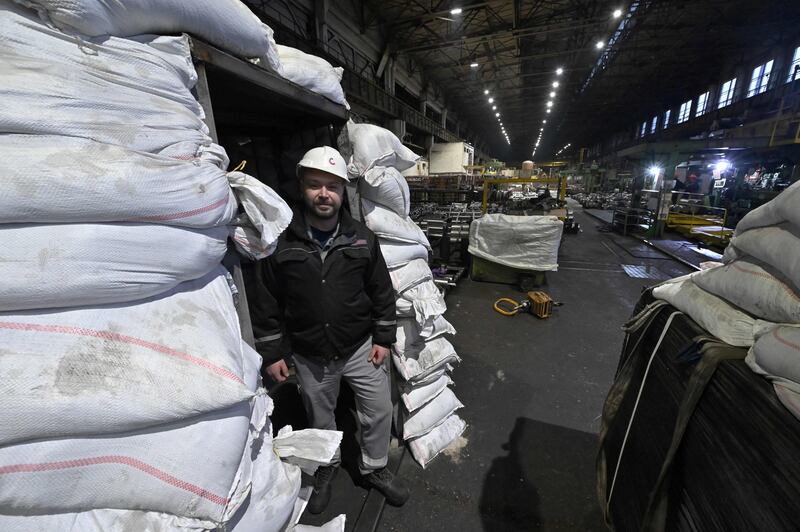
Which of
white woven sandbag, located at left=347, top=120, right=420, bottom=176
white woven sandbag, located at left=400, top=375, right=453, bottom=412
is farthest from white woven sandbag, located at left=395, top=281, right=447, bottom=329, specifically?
white woven sandbag, located at left=347, top=120, right=420, bottom=176

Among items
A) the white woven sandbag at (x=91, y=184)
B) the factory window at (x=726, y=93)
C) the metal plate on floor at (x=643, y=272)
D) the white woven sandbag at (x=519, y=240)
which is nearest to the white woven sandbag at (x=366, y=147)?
the white woven sandbag at (x=91, y=184)

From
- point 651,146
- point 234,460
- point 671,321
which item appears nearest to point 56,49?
point 234,460

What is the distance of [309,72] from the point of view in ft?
5.76

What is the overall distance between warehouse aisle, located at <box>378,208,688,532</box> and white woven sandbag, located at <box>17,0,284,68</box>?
2.72m

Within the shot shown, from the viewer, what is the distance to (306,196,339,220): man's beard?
1.70 m

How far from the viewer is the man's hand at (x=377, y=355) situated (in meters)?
1.97

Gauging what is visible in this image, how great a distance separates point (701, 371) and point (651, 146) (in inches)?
488

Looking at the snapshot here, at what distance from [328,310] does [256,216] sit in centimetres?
72

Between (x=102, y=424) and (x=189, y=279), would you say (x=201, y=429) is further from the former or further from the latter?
(x=189, y=279)

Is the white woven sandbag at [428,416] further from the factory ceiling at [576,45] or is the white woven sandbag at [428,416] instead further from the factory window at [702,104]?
the factory window at [702,104]

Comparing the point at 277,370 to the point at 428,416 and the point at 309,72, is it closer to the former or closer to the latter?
the point at 428,416

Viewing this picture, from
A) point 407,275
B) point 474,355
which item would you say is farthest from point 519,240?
point 407,275

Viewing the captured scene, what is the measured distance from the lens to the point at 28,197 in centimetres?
69

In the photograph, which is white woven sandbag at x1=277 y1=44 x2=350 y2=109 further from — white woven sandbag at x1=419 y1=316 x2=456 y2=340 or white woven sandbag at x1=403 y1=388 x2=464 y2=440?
white woven sandbag at x1=403 y1=388 x2=464 y2=440
